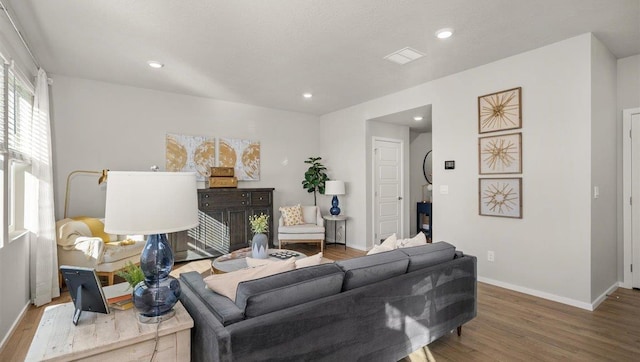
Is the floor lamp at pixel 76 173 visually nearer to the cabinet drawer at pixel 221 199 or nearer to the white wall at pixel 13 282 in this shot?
the white wall at pixel 13 282

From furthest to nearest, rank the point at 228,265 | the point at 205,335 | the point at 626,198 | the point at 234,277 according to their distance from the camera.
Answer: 1. the point at 626,198
2. the point at 228,265
3. the point at 234,277
4. the point at 205,335

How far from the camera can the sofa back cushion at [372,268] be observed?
181 cm

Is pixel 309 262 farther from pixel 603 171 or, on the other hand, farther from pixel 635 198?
pixel 635 198

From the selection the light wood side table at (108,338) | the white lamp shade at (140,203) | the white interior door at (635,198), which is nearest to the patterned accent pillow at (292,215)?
the light wood side table at (108,338)

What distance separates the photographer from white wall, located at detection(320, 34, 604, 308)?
3115 mm

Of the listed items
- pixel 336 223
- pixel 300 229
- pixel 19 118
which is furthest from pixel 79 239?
pixel 336 223

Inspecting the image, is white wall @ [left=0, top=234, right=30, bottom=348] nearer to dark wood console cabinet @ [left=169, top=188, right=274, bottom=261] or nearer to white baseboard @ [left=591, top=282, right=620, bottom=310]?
dark wood console cabinet @ [left=169, top=188, right=274, bottom=261]

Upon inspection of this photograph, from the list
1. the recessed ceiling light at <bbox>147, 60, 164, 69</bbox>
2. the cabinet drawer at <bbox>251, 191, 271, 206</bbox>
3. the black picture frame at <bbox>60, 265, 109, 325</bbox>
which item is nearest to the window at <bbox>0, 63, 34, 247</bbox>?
the recessed ceiling light at <bbox>147, 60, 164, 69</bbox>

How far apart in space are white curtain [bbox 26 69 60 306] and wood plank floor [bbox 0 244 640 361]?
0.23 m

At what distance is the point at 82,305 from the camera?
146 centimetres

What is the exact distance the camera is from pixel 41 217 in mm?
3326

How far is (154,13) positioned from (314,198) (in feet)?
14.7

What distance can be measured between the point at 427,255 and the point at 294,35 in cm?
235

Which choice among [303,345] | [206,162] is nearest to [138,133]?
[206,162]
